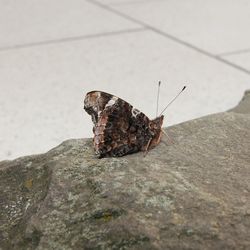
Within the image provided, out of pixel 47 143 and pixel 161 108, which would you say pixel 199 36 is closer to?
pixel 161 108

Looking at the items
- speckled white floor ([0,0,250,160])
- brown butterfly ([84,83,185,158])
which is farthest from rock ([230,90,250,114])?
brown butterfly ([84,83,185,158])

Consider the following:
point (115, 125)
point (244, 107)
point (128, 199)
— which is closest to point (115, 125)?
point (115, 125)

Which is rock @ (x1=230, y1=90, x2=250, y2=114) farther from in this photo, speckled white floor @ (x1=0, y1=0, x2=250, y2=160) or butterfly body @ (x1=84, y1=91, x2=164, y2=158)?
butterfly body @ (x1=84, y1=91, x2=164, y2=158)

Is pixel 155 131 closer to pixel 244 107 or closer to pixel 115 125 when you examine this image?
pixel 115 125

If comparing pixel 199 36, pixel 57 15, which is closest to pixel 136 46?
pixel 199 36

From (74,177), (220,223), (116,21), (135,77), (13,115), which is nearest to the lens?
(220,223)
